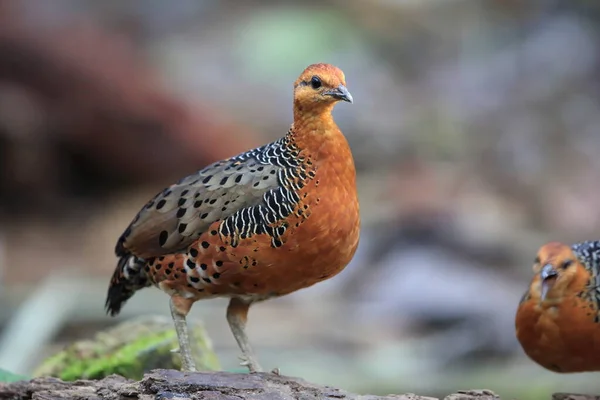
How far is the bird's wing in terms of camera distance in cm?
498

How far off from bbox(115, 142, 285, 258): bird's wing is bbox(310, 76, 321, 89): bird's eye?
1.50ft

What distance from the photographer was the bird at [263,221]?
4805mm

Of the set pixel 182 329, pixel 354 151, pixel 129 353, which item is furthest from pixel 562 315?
pixel 354 151

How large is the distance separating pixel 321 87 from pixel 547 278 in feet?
5.81

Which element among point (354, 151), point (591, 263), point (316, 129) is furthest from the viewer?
point (354, 151)

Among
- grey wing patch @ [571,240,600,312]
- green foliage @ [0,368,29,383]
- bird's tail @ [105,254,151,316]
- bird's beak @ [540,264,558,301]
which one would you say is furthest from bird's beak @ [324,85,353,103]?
green foliage @ [0,368,29,383]

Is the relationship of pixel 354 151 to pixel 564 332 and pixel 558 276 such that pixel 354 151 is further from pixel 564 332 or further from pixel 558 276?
pixel 564 332

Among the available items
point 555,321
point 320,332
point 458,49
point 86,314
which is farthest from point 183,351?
point 458,49

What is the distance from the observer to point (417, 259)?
12.0 metres

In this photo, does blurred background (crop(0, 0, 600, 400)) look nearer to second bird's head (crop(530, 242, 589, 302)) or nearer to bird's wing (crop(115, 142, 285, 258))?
second bird's head (crop(530, 242, 589, 302))

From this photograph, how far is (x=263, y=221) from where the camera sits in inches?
191

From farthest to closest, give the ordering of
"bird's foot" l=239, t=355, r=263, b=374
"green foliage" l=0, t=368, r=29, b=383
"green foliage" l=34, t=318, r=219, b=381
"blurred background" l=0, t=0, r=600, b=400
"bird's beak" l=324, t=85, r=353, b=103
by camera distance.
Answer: "blurred background" l=0, t=0, r=600, b=400 → "green foliage" l=34, t=318, r=219, b=381 → "green foliage" l=0, t=368, r=29, b=383 → "bird's foot" l=239, t=355, r=263, b=374 → "bird's beak" l=324, t=85, r=353, b=103

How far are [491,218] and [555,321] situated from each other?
26.8ft

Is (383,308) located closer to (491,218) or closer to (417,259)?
(417,259)
